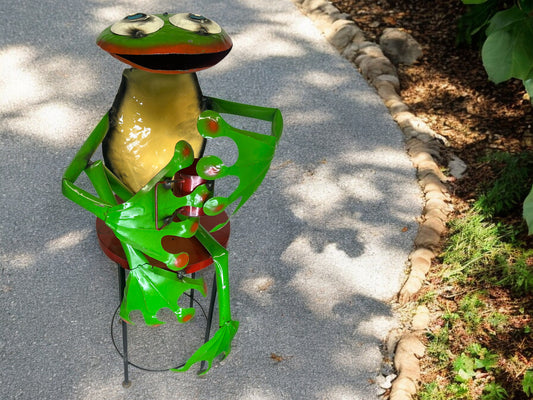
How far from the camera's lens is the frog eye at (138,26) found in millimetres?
1973

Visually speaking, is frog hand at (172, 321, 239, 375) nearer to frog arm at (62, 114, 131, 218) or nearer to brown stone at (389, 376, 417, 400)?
frog arm at (62, 114, 131, 218)

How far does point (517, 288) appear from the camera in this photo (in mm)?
3158

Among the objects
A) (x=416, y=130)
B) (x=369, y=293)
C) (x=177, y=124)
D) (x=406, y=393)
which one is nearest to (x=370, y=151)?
(x=416, y=130)

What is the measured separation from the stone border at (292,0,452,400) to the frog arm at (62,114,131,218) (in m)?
1.53

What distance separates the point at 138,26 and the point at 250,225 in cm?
166

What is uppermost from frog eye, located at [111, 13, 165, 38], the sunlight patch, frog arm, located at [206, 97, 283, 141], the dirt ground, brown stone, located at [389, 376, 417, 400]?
frog eye, located at [111, 13, 165, 38]

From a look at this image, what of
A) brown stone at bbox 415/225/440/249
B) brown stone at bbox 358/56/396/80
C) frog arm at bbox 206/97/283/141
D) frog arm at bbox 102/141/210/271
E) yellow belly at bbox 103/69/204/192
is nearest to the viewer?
frog arm at bbox 102/141/210/271

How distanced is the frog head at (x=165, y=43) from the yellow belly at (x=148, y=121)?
0.14m

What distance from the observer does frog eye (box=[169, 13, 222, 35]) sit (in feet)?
6.65

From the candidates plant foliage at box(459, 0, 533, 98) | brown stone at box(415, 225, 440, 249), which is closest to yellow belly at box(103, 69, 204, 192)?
plant foliage at box(459, 0, 533, 98)

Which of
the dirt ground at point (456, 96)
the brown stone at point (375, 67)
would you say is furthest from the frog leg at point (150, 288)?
the brown stone at point (375, 67)

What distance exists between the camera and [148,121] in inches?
85.6

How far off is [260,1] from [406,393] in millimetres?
3507

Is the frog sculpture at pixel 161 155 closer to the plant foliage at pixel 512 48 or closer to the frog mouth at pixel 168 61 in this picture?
the frog mouth at pixel 168 61
